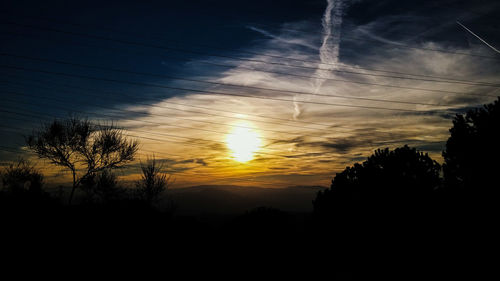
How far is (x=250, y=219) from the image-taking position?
45250 millimetres

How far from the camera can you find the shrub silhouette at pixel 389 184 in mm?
30109

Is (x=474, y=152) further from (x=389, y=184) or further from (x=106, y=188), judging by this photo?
(x=106, y=188)

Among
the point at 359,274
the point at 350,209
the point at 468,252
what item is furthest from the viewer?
the point at 350,209

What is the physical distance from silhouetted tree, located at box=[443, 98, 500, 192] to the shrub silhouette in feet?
7.09

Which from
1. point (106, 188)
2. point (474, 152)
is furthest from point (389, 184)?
point (106, 188)

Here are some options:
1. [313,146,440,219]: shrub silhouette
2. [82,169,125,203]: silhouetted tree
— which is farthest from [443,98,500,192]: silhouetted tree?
[82,169,125,203]: silhouetted tree

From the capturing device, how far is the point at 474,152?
26703 millimetres

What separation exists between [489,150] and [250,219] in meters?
31.9

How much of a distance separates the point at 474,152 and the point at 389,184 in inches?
334

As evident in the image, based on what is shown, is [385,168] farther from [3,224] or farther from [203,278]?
[3,224]

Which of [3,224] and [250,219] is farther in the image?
[250,219]

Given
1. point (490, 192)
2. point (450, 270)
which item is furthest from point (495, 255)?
point (490, 192)

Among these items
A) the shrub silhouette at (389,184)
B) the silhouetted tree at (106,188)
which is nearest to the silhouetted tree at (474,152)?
the shrub silhouette at (389,184)

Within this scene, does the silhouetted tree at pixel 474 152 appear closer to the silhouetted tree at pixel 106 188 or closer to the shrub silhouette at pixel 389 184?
the shrub silhouette at pixel 389 184
